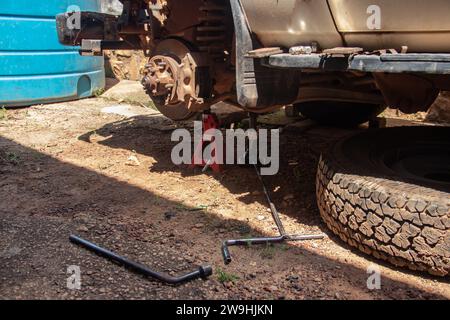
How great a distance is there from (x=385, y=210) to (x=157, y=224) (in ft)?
3.75

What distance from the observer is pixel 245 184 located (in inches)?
124

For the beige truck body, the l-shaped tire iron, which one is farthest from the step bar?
the l-shaped tire iron

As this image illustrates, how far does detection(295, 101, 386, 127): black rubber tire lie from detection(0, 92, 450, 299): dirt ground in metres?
0.23

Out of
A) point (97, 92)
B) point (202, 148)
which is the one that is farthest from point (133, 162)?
point (97, 92)

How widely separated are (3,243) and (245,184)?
1460 millimetres

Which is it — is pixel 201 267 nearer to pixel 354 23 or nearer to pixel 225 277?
pixel 225 277

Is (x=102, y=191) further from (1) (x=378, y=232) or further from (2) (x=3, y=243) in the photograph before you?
(1) (x=378, y=232)

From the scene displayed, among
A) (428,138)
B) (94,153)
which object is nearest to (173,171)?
(94,153)

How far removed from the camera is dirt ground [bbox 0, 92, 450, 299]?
196 cm

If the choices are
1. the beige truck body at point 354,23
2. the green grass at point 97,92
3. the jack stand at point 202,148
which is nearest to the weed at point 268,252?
the beige truck body at point 354,23

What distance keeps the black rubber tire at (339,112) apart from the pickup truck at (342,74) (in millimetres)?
1081

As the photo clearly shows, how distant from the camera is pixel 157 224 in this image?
2553 millimetres

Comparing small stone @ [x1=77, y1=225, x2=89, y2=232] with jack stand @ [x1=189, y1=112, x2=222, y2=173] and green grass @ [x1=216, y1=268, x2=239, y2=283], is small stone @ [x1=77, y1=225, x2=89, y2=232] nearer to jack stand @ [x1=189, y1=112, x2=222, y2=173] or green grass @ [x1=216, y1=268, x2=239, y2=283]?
green grass @ [x1=216, y1=268, x2=239, y2=283]
